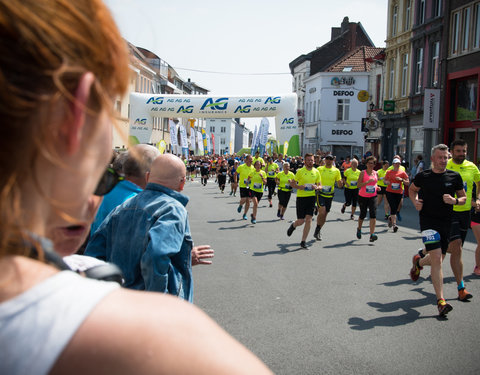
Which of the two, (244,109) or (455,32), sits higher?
(455,32)

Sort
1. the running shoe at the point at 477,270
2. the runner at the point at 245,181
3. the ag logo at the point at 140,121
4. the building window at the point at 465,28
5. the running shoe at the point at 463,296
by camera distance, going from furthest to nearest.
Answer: the ag logo at the point at 140,121, the building window at the point at 465,28, the runner at the point at 245,181, the running shoe at the point at 477,270, the running shoe at the point at 463,296

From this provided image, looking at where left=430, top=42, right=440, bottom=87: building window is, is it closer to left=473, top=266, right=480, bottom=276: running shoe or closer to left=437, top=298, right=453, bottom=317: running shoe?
left=473, top=266, right=480, bottom=276: running shoe

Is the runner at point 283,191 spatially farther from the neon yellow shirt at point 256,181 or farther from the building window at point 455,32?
the building window at point 455,32

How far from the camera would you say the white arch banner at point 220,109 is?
3083cm

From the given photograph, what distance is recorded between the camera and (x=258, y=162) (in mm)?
19766

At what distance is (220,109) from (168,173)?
93.1 feet

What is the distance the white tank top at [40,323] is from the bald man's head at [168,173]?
3.16 metres

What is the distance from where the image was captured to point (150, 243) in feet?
11.3

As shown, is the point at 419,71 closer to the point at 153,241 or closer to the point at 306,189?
the point at 306,189

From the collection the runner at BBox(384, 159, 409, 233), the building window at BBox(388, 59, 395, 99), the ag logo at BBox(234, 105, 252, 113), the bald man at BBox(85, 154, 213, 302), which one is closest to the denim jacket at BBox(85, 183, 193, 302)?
the bald man at BBox(85, 154, 213, 302)

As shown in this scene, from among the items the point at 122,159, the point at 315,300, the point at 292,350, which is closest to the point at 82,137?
the point at 122,159

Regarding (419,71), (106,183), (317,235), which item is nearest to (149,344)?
(106,183)

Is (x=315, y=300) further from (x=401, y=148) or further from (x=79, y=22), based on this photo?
(x=401, y=148)

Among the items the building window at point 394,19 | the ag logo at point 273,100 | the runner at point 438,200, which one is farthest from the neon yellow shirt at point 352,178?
the building window at point 394,19
